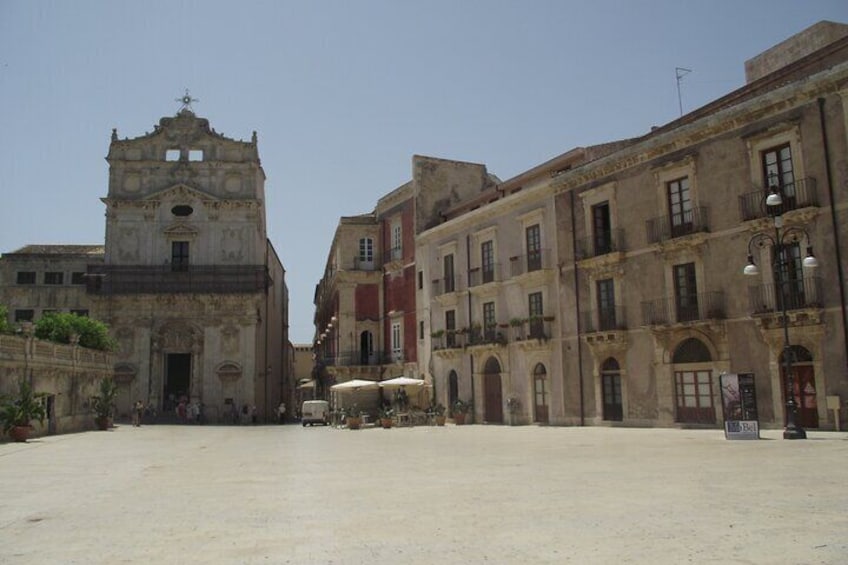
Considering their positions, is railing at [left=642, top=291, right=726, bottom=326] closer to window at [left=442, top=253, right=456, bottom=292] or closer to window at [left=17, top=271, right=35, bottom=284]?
window at [left=442, top=253, right=456, bottom=292]

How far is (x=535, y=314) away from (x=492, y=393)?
5290mm

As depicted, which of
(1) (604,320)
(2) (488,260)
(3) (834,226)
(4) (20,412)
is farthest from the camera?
(2) (488,260)

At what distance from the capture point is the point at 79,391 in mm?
33312

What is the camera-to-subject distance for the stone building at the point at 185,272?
159ft

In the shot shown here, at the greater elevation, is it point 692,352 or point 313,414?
point 692,352

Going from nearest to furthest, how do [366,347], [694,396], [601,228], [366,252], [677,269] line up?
[694,396], [677,269], [601,228], [366,347], [366,252]

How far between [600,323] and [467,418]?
10.4 m

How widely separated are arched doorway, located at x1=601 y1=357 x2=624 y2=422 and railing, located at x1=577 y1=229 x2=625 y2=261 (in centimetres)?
430

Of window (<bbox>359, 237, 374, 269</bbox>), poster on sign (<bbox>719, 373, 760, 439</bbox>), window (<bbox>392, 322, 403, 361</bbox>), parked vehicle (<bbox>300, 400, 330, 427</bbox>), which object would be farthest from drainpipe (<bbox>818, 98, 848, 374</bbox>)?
window (<bbox>359, 237, 374, 269</bbox>)

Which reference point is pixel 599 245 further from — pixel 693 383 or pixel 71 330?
pixel 71 330

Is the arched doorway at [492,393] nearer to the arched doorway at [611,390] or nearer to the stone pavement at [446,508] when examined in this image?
the arched doorway at [611,390]

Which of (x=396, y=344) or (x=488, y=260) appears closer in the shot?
(x=488, y=260)

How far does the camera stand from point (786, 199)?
2284 cm

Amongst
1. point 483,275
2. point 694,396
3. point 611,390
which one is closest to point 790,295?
point 694,396
